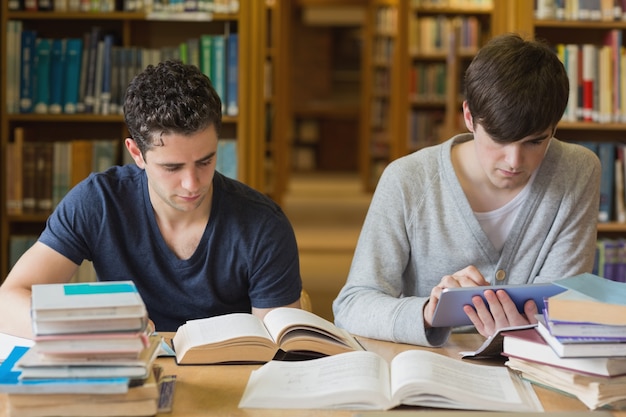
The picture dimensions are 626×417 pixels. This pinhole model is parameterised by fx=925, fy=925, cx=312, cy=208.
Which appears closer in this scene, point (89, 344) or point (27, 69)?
point (89, 344)

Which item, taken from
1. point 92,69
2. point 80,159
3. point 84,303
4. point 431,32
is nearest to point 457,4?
point 431,32

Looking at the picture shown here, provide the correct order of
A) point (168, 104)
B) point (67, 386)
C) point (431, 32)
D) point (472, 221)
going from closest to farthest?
point (67, 386)
point (168, 104)
point (472, 221)
point (431, 32)

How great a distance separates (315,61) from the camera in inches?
547

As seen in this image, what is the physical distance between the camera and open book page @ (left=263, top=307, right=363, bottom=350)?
1.59 metres

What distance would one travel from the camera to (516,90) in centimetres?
179

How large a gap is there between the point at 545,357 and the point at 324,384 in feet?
1.17

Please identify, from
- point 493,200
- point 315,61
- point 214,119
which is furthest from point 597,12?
point 315,61

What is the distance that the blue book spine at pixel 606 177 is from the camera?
400 centimetres

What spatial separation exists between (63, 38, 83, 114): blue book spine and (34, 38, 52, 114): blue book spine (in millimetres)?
76

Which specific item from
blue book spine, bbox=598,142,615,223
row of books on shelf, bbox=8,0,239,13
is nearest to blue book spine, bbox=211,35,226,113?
row of books on shelf, bbox=8,0,239,13

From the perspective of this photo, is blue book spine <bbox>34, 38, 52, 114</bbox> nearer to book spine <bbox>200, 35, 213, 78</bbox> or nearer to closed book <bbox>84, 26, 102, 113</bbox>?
closed book <bbox>84, 26, 102, 113</bbox>

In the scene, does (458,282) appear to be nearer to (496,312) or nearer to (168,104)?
(496,312)

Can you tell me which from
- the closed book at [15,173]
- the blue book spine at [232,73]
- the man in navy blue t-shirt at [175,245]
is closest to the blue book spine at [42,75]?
the closed book at [15,173]

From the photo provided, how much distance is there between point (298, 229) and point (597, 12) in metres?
3.64
